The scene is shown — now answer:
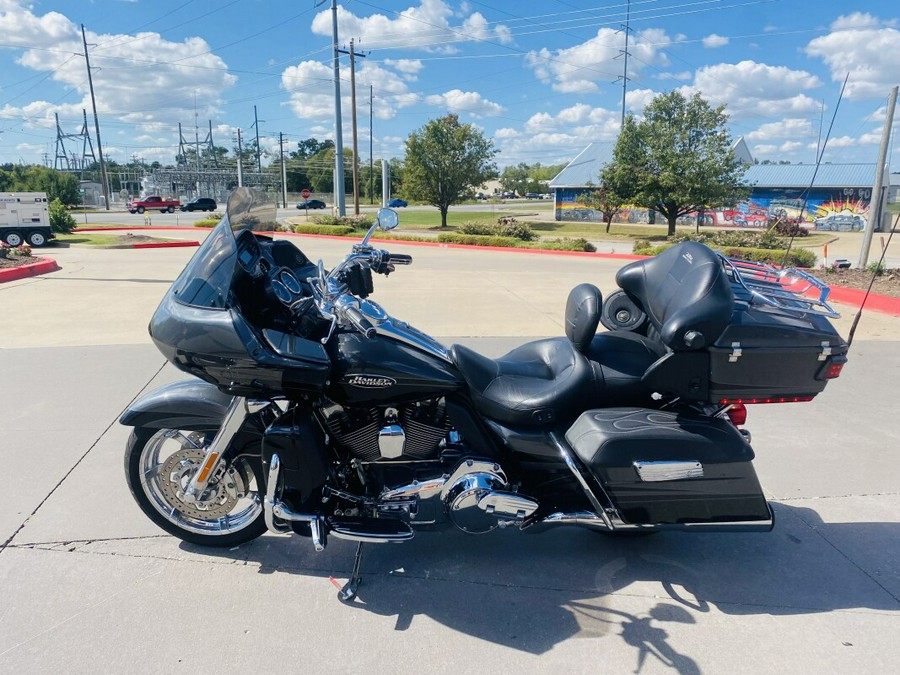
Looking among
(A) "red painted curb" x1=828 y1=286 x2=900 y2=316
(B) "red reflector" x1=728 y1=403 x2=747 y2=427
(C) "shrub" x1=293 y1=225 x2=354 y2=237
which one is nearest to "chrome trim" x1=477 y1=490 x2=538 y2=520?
(B) "red reflector" x1=728 y1=403 x2=747 y2=427

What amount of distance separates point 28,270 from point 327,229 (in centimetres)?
1421

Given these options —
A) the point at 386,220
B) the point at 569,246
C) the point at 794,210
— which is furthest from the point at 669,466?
the point at 794,210

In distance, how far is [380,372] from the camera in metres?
2.49

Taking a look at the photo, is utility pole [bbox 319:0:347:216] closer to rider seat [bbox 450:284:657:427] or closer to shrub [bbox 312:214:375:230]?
shrub [bbox 312:214:375:230]

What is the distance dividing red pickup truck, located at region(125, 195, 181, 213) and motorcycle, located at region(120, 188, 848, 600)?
169 feet

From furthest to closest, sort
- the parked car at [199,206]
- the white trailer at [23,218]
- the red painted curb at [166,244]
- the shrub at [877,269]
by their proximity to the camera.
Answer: the parked car at [199,206], the red painted curb at [166,244], the white trailer at [23,218], the shrub at [877,269]

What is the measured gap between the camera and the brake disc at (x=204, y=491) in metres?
2.91

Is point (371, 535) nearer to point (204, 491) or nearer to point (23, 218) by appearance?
point (204, 491)

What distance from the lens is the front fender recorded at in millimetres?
→ 2789

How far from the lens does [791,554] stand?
3064mm

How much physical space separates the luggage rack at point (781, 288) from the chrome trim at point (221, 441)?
231cm

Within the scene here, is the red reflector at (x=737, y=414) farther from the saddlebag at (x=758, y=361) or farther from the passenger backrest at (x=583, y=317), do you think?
the passenger backrest at (x=583, y=317)

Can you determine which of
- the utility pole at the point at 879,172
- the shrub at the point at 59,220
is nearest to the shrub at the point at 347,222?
the shrub at the point at 59,220

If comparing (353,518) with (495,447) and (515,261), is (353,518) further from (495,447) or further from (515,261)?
(515,261)
